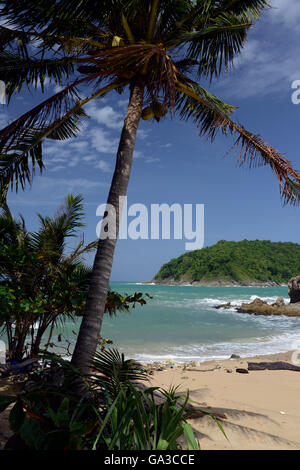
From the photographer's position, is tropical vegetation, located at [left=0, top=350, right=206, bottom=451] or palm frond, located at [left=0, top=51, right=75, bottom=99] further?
palm frond, located at [left=0, top=51, right=75, bottom=99]

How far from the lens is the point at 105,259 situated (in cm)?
398

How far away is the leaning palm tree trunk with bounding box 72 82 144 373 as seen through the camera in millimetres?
3666

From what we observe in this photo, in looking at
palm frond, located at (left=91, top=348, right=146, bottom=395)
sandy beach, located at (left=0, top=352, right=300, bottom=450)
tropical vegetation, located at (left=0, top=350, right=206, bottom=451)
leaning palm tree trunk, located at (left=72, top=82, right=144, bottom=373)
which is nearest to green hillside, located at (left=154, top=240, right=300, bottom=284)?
sandy beach, located at (left=0, top=352, right=300, bottom=450)

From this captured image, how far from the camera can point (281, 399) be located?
5.95 m

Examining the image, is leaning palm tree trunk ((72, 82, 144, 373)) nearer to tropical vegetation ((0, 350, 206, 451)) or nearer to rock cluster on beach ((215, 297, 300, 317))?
tropical vegetation ((0, 350, 206, 451))

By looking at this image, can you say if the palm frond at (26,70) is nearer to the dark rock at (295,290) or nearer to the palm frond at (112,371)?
the palm frond at (112,371)

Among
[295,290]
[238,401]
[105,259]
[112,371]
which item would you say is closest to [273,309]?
[295,290]

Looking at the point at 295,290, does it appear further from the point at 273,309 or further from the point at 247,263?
the point at 247,263

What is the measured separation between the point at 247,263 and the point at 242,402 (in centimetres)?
11150

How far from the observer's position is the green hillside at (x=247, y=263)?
106938 mm

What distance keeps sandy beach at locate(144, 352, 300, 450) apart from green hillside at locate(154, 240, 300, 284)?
99685 millimetres

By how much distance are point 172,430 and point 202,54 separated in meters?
5.96

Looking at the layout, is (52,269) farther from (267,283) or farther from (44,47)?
(267,283)
